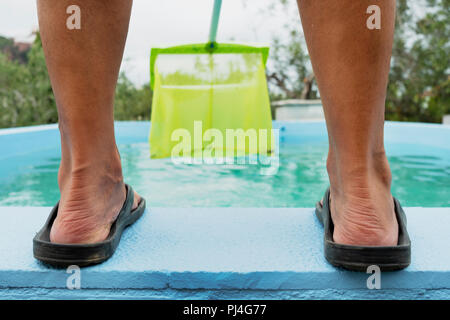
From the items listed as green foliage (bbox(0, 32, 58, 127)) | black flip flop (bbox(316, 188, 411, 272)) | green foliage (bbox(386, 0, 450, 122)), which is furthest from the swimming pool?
green foliage (bbox(386, 0, 450, 122))

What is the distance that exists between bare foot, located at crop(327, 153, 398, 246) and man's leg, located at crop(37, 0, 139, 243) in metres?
0.49

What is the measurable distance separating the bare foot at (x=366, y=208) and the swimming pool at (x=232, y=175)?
111 centimetres

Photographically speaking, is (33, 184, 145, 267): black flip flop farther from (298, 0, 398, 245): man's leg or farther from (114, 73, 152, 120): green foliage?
(114, 73, 152, 120): green foliage

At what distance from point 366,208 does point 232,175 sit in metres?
2.00

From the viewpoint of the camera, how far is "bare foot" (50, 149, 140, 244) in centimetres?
75

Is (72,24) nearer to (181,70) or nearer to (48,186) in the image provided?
(181,70)

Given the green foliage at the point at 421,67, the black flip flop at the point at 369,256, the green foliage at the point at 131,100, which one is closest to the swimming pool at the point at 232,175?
the black flip flop at the point at 369,256

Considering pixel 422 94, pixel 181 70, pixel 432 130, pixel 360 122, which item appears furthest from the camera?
pixel 422 94

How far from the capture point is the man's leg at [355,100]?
0.67 m

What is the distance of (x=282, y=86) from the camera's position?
31.5 feet

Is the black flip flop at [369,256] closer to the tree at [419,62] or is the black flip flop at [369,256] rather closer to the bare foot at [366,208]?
the bare foot at [366,208]

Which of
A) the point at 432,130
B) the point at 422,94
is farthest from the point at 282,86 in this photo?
the point at 432,130

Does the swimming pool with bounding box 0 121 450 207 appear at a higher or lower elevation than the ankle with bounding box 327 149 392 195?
lower

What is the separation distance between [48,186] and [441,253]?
88.2 inches
